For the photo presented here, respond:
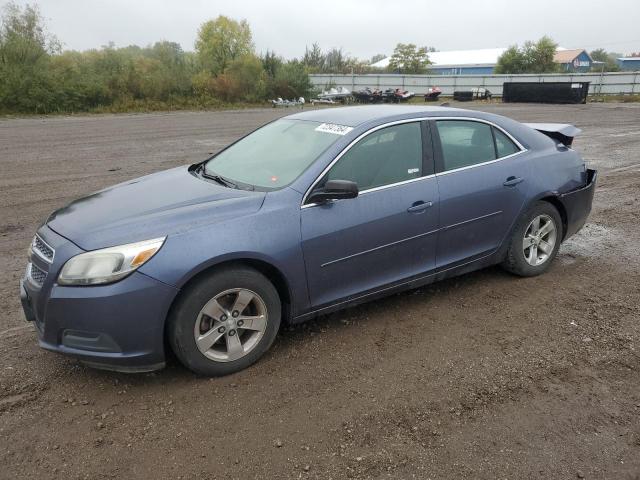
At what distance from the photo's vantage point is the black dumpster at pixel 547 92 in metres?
34.8

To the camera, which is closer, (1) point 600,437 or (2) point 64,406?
(1) point 600,437

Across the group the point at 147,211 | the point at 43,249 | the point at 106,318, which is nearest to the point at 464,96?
the point at 147,211

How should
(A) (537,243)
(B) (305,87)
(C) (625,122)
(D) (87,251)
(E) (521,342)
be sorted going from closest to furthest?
(D) (87,251) < (E) (521,342) < (A) (537,243) < (C) (625,122) < (B) (305,87)

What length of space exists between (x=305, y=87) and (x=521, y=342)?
40632mm

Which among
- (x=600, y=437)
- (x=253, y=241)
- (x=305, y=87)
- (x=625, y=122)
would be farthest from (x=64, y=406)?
(x=305, y=87)

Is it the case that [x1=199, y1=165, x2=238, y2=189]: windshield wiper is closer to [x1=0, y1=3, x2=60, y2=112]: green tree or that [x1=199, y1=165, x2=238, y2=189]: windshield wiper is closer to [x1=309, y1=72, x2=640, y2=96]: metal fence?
[x1=0, y1=3, x2=60, y2=112]: green tree

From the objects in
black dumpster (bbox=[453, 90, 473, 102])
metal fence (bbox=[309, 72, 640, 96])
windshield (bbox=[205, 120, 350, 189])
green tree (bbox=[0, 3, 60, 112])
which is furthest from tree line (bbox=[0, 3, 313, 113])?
windshield (bbox=[205, 120, 350, 189])

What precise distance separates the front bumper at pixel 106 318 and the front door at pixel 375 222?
3.44ft

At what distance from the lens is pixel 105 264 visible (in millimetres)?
2902

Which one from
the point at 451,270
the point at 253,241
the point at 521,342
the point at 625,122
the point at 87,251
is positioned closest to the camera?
the point at 87,251

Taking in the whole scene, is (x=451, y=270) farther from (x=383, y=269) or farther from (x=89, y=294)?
(x=89, y=294)

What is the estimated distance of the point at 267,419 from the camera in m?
2.89

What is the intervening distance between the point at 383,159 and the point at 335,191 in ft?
2.17

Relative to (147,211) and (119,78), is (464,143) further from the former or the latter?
(119,78)
